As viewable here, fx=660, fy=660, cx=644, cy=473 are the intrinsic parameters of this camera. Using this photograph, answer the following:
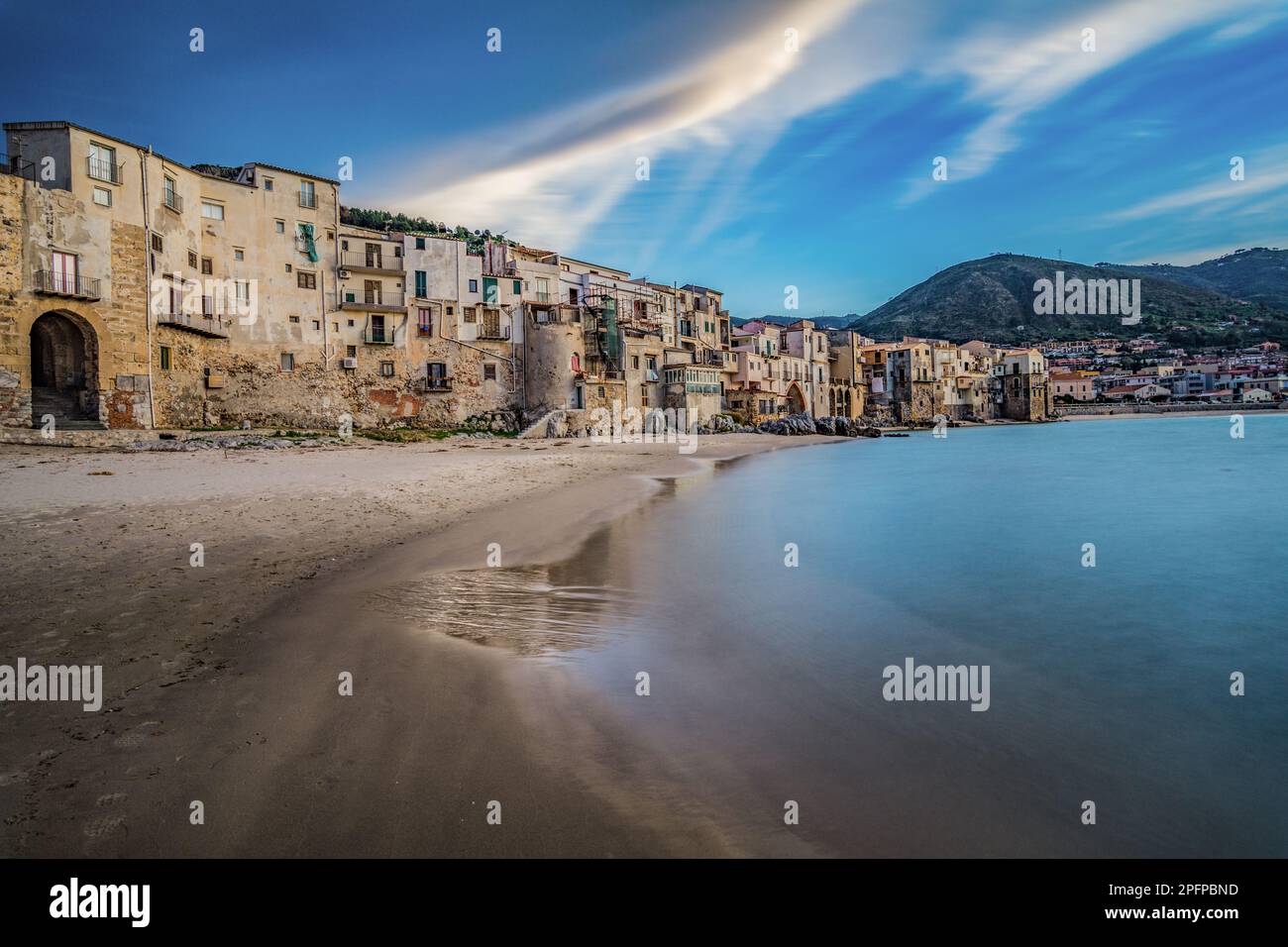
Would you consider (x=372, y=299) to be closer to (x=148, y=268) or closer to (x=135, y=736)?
(x=148, y=268)

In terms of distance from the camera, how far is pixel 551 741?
4.80 meters

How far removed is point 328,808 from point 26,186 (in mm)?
38065

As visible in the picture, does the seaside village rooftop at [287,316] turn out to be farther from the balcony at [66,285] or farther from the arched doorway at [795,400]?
the arched doorway at [795,400]

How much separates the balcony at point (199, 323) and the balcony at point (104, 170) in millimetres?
6473

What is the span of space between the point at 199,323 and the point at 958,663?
42541 mm

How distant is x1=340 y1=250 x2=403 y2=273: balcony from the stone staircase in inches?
764

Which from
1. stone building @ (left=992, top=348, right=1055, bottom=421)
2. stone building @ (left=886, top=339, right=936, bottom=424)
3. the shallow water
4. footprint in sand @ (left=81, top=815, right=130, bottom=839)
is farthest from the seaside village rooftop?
stone building @ (left=992, top=348, right=1055, bottom=421)

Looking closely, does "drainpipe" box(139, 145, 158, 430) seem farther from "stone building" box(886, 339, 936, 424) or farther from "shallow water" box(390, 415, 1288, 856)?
"stone building" box(886, 339, 936, 424)

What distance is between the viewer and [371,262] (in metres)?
47.2

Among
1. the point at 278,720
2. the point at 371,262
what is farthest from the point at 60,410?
the point at 278,720

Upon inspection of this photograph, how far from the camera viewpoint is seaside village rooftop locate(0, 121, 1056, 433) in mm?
30391

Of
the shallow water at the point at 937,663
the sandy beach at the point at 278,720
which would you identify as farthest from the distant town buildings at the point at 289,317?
the shallow water at the point at 937,663

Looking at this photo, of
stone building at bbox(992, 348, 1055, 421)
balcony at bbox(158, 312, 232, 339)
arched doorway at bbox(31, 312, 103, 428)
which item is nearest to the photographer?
arched doorway at bbox(31, 312, 103, 428)
